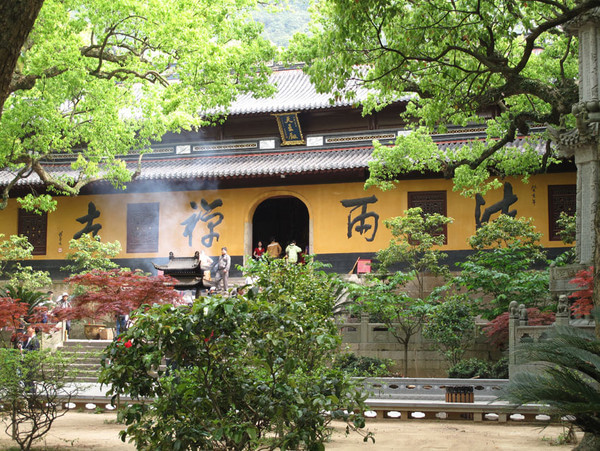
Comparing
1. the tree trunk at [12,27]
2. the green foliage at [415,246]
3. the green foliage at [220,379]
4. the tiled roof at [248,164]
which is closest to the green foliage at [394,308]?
the green foliage at [415,246]

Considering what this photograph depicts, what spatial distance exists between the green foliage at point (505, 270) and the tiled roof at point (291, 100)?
5311 millimetres

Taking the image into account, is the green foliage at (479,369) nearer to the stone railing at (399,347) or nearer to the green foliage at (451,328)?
the green foliage at (451,328)

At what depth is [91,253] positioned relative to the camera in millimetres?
21547

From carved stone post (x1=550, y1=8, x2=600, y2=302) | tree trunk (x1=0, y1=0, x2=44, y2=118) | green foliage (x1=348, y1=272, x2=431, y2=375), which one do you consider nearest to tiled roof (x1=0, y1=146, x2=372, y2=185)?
green foliage (x1=348, y1=272, x2=431, y2=375)

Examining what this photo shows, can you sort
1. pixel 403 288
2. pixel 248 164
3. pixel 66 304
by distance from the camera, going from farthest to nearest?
pixel 248 164
pixel 403 288
pixel 66 304

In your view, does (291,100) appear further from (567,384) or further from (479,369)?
(567,384)

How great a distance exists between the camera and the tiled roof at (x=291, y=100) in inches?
867

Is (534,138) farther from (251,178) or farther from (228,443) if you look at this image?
(228,443)

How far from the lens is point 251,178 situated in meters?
22.5

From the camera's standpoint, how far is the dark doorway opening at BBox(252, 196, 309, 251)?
27.5 meters

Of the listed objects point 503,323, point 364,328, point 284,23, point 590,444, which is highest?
point 284,23

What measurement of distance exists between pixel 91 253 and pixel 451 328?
12001 millimetres

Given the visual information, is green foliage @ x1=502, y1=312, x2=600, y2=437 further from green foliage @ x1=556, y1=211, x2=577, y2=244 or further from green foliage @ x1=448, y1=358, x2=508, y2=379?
green foliage @ x1=556, y1=211, x2=577, y2=244

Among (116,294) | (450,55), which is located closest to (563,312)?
(450,55)
